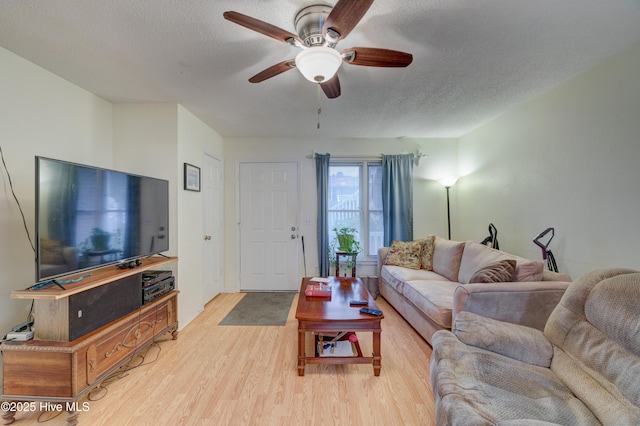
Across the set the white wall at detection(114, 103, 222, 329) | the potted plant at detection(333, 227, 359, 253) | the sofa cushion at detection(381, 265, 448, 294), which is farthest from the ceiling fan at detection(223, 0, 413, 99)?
the potted plant at detection(333, 227, 359, 253)

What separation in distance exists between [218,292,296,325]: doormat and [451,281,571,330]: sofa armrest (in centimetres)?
198

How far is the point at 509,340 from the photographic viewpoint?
137 centimetres

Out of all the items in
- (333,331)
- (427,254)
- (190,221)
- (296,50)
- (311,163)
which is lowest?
(333,331)

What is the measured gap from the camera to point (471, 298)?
1883 millimetres

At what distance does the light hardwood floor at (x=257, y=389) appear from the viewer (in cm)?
160

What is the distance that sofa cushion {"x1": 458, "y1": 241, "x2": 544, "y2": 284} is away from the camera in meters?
2.06

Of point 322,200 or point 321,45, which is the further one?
point 322,200

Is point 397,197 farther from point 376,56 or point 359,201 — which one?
point 376,56

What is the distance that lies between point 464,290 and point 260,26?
2146 mm

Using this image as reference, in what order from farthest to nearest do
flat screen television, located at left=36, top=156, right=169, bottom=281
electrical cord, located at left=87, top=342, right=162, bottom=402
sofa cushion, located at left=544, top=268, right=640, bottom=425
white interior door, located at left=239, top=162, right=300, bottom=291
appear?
1. white interior door, located at left=239, top=162, right=300, bottom=291
2. electrical cord, located at left=87, top=342, right=162, bottom=402
3. flat screen television, located at left=36, top=156, right=169, bottom=281
4. sofa cushion, located at left=544, top=268, right=640, bottom=425

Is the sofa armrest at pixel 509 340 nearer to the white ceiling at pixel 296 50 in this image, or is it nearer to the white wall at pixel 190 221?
the white ceiling at pixel 296 50

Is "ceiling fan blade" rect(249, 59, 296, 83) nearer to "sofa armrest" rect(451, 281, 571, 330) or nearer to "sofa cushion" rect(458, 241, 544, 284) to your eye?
"sofa armrest" rect(451, 281, 571, 330)

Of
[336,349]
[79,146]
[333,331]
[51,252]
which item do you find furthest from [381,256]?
[79,146]

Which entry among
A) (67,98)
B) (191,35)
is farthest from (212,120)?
(191,35)
